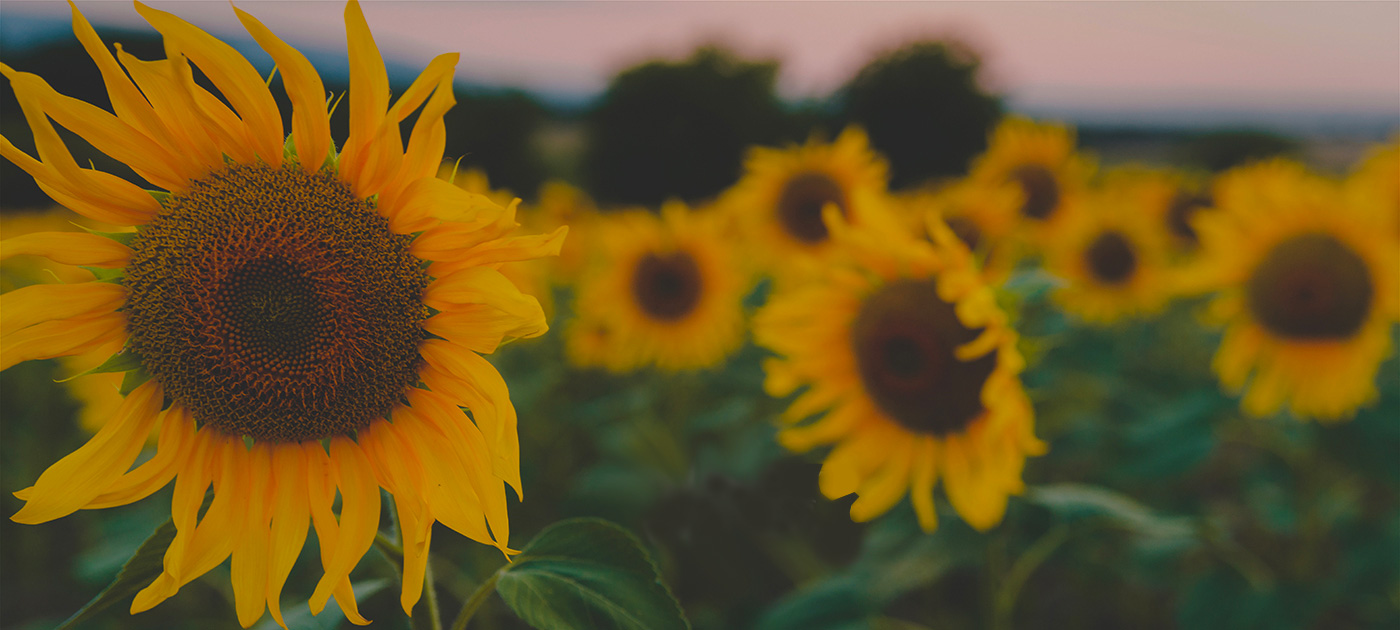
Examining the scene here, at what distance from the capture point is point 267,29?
0.79m

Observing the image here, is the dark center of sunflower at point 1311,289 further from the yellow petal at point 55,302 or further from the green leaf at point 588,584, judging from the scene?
the yellow petal at point 55,302

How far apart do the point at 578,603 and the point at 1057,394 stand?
3.31 metres

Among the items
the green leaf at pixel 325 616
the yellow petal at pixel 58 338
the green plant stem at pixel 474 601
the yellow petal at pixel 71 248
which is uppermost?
the yellow petal at pixel 71 248

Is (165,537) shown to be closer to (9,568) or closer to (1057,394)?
(1057,394)

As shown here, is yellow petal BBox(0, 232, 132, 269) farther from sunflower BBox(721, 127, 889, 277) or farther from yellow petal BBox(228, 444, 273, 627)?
sunflower BBox(721, 127, 889, 277)

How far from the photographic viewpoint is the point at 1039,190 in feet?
15.9

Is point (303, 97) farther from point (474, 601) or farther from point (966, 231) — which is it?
point (966, 231)

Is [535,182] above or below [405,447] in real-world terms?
below

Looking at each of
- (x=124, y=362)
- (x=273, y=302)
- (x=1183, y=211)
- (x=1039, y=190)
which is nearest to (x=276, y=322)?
(x=273, y=302)

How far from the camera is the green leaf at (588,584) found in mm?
896

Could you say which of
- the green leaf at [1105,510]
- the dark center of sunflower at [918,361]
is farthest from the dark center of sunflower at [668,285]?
the green leaf at [1105,510]

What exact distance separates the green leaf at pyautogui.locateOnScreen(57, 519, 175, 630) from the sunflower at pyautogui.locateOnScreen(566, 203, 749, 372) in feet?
11.0

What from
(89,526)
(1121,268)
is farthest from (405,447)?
(1121,268)

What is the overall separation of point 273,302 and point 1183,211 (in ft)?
20.2
